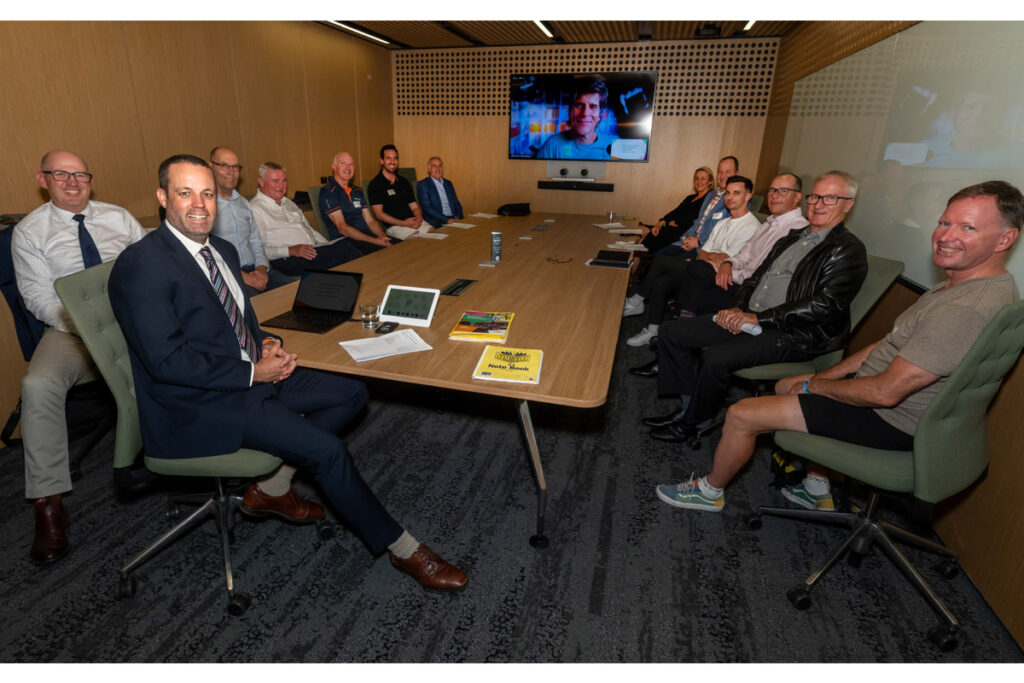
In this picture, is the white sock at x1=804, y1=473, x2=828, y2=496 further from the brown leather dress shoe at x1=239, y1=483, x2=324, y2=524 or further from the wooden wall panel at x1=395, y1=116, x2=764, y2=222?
the wooden wall panel at x1=395, y1=116, x2=764, y2=222

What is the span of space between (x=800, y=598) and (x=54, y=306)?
3336 millimetres

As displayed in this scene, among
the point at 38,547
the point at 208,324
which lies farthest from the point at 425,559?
the point at 38,547

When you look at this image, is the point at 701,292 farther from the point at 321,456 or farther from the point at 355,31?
the point at 355,31

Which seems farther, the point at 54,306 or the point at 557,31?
the point at 557,31

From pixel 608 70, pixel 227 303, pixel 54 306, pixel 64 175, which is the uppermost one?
pixel 608 70

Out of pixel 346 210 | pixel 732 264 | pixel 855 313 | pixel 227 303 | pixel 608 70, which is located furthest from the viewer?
pixel 608 70

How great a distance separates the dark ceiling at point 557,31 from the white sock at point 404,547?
19.9ft

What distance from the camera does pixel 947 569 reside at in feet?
6.45

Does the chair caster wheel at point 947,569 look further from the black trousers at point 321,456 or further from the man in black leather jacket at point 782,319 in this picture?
the black trousers at point 321,456

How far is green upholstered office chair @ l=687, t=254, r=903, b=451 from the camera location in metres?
2.42

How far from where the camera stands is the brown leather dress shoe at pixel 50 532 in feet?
6.34

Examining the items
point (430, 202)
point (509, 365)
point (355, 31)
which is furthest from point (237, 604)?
point (355, 31)

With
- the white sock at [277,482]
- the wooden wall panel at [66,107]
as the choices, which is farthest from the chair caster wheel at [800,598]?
the wooden wall panel at [66,107]

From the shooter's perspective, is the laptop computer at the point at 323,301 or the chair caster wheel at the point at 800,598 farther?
the laptop computer at the point at 323,301
